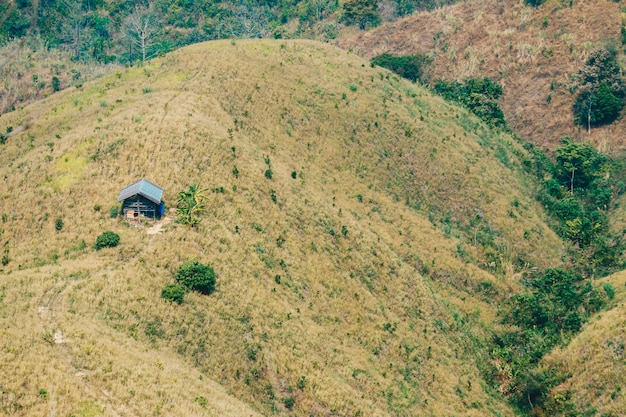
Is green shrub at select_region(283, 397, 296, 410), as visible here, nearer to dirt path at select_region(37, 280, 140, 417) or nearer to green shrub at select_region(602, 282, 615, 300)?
dirt path at select_region(37, 280, 140, 417)

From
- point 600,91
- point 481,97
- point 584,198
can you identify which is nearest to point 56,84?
point 481,97

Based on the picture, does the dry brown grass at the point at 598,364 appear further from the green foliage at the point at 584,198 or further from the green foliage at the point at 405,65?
the green foliage at the point at 405,65

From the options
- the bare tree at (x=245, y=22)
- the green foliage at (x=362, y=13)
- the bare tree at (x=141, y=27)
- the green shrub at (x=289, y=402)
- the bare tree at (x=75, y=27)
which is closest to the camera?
the green shrub at (x=289, y=402)

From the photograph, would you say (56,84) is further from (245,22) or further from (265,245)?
(265,245)

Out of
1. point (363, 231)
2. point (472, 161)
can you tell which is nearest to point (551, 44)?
point (472, 161)

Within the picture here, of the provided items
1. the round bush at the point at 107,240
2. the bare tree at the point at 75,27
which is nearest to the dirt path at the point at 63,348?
the round bush at the point at 107,240

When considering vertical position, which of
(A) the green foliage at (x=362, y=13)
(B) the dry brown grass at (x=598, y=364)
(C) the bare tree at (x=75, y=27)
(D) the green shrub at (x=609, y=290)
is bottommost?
(B) the dry brown grass at (x=598, y=364)
